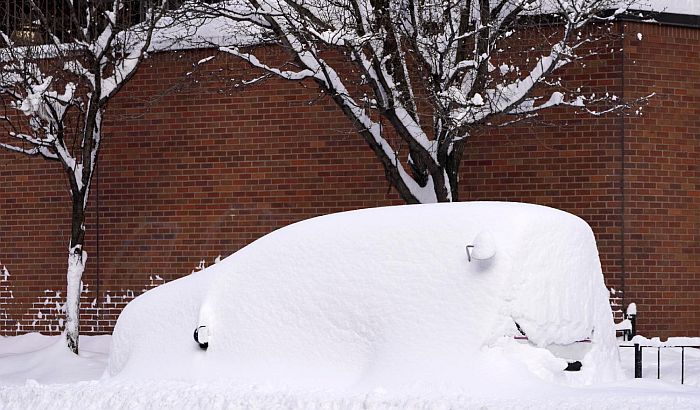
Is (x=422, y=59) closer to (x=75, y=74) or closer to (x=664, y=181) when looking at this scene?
(x=664, y=181)

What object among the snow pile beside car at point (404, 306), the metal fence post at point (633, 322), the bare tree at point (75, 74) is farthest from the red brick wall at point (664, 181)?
the snow pile beside car at point (404, 306)

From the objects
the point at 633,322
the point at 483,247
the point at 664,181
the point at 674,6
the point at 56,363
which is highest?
the point at 674,6

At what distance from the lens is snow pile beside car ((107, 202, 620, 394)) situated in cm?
680

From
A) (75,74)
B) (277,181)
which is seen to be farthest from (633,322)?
(75,74)

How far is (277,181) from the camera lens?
48.2 ft

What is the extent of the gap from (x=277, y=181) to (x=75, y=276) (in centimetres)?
277

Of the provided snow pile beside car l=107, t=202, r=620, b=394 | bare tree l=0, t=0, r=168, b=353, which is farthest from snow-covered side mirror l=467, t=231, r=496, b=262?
bare tree l=0, t=0, r=168, b=353

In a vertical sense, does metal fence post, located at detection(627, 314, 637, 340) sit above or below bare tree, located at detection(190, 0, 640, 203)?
below


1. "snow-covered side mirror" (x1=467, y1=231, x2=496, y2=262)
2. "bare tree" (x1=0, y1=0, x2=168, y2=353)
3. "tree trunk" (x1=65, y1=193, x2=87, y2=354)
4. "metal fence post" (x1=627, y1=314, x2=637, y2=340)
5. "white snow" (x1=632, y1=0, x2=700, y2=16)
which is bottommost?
"metal fence post" (x1=627, y1=314, x2=637, y2=340)

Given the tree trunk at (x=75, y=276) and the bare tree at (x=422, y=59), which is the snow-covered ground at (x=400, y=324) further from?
the tree trunk at (x=75, y=276)

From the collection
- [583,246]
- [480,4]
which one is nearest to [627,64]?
[480,4]

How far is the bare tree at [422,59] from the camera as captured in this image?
437 inches

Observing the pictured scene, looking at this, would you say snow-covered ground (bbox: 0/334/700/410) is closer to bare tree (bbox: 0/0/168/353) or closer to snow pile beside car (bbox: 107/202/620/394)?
snow pile beside car (bbox: 107/202/620/394)

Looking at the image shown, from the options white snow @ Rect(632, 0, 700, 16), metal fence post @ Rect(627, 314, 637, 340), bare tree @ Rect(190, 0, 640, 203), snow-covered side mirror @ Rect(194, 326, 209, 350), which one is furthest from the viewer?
white snow @ Rect(632, 0, 700, 16)
